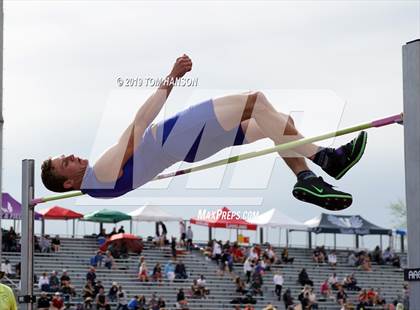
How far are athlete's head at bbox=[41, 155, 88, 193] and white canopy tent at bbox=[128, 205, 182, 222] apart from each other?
60.9ft

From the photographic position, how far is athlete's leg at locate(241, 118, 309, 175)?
604 centimetres

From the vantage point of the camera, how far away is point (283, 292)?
22.7 metres

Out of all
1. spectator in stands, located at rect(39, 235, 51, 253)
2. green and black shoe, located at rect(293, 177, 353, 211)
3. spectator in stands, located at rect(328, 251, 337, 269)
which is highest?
green and black shoe, located at rect(293, 177, 353, 211)

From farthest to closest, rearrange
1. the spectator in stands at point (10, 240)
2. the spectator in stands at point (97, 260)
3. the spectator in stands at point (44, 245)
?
the spectator in stands at point (44, 245), the spectator in stands at point (97, 260), the spectator in stands at point (10, 240)

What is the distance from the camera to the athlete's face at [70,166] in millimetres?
6547

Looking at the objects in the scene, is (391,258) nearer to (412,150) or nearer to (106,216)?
(106,216)

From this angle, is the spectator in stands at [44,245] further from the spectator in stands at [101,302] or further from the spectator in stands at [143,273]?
the spectator in stands at [101,302]

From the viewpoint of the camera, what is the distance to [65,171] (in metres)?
6.56

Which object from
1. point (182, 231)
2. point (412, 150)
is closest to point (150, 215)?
point (182, 231)

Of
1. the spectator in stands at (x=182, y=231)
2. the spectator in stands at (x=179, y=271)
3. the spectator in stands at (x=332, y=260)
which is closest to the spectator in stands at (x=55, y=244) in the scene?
the spectator in stands at (x=179, y=271)

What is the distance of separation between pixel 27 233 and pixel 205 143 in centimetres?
318

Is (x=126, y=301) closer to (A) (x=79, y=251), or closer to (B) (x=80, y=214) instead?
(A) (x=79, y=251)

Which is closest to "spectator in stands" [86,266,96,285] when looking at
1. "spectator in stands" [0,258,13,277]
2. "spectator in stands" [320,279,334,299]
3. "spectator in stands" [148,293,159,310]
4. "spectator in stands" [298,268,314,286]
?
"spectator in stands" [148,293,159,310]

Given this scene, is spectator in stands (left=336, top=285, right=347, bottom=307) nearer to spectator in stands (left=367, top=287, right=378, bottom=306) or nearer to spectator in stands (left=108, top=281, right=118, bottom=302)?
spectator in stands (left=367, top=287, right=378, bottom=306)
